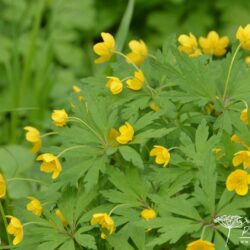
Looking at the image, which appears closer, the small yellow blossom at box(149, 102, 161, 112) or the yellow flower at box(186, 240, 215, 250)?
the yellow flower at box(186, 240, 215, 250)

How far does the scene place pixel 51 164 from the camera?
183 cm

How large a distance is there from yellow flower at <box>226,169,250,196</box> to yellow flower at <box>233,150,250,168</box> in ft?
0.15

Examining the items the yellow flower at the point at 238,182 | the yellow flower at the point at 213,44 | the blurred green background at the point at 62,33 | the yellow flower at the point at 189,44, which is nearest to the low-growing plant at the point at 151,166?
the yellow flower at the point at 238,182

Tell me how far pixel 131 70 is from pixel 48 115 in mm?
1510

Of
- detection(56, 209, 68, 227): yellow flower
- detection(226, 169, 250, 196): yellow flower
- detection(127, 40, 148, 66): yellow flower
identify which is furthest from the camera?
detection(127, 40, 148, 66): yellow flower

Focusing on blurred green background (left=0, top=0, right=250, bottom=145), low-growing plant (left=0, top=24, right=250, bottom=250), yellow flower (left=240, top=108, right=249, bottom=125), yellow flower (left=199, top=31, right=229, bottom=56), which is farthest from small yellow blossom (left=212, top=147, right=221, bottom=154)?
blurred green background (left=0, top=0, right=250, bottom=145)

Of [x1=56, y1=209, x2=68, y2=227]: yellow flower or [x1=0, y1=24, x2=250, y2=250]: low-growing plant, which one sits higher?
[x1=0, y1=24, x2=250, y2=250]: low-growing plant

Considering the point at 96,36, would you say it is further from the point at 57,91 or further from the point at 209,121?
the point at 209,121

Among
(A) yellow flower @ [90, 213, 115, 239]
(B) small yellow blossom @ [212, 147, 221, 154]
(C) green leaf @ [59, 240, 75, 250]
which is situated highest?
(B) small yellow blossom @ [212, 147, 221, 154]

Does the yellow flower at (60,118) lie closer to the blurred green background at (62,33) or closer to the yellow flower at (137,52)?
the yellow flower at (137,52)

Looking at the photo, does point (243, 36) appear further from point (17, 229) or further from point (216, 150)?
point (17, 229)

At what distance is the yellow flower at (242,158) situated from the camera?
1656 mm

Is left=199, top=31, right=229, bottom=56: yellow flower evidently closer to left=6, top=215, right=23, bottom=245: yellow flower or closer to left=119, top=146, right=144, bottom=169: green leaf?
left=119, top=146, right=144, bottom=169: green leaf

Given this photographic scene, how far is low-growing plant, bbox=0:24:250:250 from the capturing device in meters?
1.63
